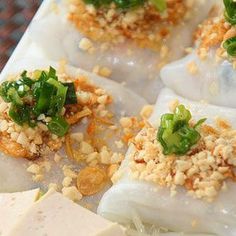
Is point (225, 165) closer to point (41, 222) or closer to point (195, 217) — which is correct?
point (195, 217)

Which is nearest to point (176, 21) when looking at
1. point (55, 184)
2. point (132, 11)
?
point (132, 11)

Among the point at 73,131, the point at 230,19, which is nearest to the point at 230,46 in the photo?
the point at 230,19

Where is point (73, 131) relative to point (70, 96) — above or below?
below

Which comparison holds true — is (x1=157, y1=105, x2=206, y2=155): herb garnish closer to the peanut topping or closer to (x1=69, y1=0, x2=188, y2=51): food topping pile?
the peanut topping

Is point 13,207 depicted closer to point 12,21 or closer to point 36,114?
point 36,114

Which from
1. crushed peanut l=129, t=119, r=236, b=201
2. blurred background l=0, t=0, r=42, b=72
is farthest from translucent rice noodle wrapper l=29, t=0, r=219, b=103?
crushed peanut l=129, t=119, r=236, b=201

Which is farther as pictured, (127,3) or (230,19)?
(127,3)
